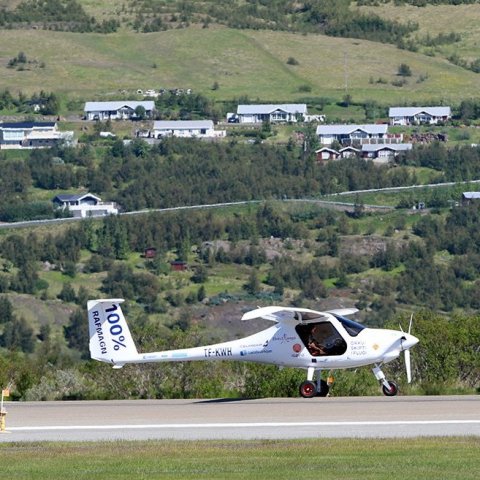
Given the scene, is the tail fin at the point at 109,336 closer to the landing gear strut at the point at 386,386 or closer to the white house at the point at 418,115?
the landing gear strut at the point at 386,386

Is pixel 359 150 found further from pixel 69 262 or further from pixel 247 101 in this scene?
pixel 69 262

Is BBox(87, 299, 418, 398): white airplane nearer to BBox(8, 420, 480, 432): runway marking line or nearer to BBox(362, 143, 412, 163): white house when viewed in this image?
BBox(8, 420, 480, 432): runway marking line

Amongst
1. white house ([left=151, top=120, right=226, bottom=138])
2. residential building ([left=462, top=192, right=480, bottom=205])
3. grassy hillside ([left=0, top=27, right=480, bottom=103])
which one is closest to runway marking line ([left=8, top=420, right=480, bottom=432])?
residential building ([left=462, top=192, right=480, bottom=205])

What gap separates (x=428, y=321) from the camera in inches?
1720

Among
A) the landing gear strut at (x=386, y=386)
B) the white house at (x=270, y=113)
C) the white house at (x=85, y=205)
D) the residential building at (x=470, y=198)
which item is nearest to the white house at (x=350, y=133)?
the white house at (x=270, y=113)

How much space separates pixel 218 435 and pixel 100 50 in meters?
157

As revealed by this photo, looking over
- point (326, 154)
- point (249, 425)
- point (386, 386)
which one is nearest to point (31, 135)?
point (326, 154)

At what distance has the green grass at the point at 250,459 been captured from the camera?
24.4 metres

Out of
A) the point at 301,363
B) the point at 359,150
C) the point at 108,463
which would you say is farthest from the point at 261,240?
the point at 108,463

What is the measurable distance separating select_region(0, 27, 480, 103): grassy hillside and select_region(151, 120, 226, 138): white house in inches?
541

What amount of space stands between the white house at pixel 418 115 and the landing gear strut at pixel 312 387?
405 ft

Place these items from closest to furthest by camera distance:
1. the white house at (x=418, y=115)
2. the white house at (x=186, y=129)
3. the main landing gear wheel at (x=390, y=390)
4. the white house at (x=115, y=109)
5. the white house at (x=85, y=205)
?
1. the main landing gear wheel at (x=390, y=390)
2. the white house at (x=85, y=205)
3. the white house at (x=186, y=129)
4. the white house at (x=418, y=115)
5. the white house at (x=115, y=109)

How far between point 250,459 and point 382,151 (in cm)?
12107

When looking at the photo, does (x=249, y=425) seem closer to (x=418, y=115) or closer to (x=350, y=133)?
(x=350, y=133)
